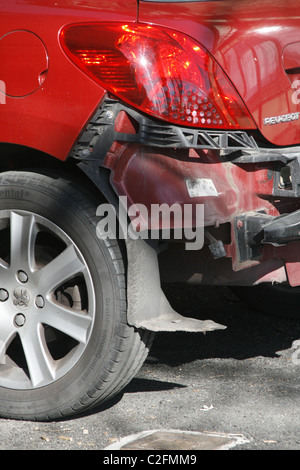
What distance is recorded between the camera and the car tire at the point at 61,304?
11.4ft

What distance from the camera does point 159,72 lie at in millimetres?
3281

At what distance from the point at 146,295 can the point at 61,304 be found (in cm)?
36

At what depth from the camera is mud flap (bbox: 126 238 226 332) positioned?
3.43 m

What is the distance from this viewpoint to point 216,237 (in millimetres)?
3418

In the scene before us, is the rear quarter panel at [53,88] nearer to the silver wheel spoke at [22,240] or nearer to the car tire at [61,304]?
the car tire at [61,304]

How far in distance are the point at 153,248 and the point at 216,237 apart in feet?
0.83

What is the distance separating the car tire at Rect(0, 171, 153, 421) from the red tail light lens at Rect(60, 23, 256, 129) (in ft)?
1.58

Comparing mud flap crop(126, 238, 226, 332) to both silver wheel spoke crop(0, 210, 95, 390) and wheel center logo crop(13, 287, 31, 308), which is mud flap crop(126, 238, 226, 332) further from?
wheel center logo crop(13, 287, 31, 308)

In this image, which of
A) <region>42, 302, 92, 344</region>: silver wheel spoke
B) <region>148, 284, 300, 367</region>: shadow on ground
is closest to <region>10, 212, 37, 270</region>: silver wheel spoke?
<region>42, 302, 92, 344</region>: silver wheel spoke

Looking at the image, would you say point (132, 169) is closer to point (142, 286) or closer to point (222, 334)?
point (142, 286)

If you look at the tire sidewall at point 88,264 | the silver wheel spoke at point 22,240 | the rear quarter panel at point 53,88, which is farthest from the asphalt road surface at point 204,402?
the rear quarter panel at point 53,88

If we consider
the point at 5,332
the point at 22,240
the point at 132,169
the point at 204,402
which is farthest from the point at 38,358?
the point at 132,169
